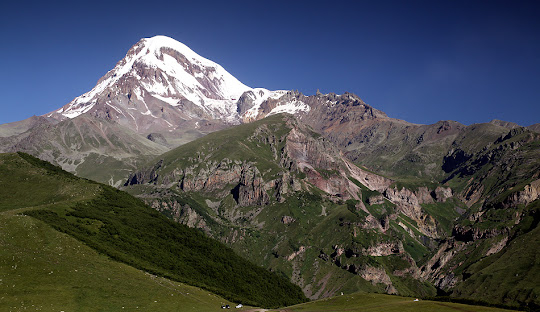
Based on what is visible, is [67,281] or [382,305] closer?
[67,281]

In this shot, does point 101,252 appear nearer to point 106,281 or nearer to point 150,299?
point 106,281

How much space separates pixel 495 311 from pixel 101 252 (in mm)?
129192

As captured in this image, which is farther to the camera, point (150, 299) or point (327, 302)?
point (327, 302)

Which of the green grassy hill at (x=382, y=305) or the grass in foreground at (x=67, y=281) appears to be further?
the green grassy hill at (x=382, y=305)

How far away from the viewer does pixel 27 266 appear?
118250 millimetres

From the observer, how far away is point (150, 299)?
400 feet

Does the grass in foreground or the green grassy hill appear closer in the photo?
the grass in foreground

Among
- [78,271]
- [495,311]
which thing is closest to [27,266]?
[78,271]

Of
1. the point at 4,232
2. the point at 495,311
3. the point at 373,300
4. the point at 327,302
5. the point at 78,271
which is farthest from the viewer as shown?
the point at 327,302

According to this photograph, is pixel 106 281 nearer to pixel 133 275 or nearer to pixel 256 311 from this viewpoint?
pixel 133 275

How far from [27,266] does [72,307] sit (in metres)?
21.7

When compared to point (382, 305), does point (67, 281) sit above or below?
below

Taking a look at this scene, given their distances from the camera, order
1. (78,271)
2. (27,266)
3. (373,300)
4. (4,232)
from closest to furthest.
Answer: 1. (27,266)
2. (78,271)
3. (4,232)
4. (373,300)

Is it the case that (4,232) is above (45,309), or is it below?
above
